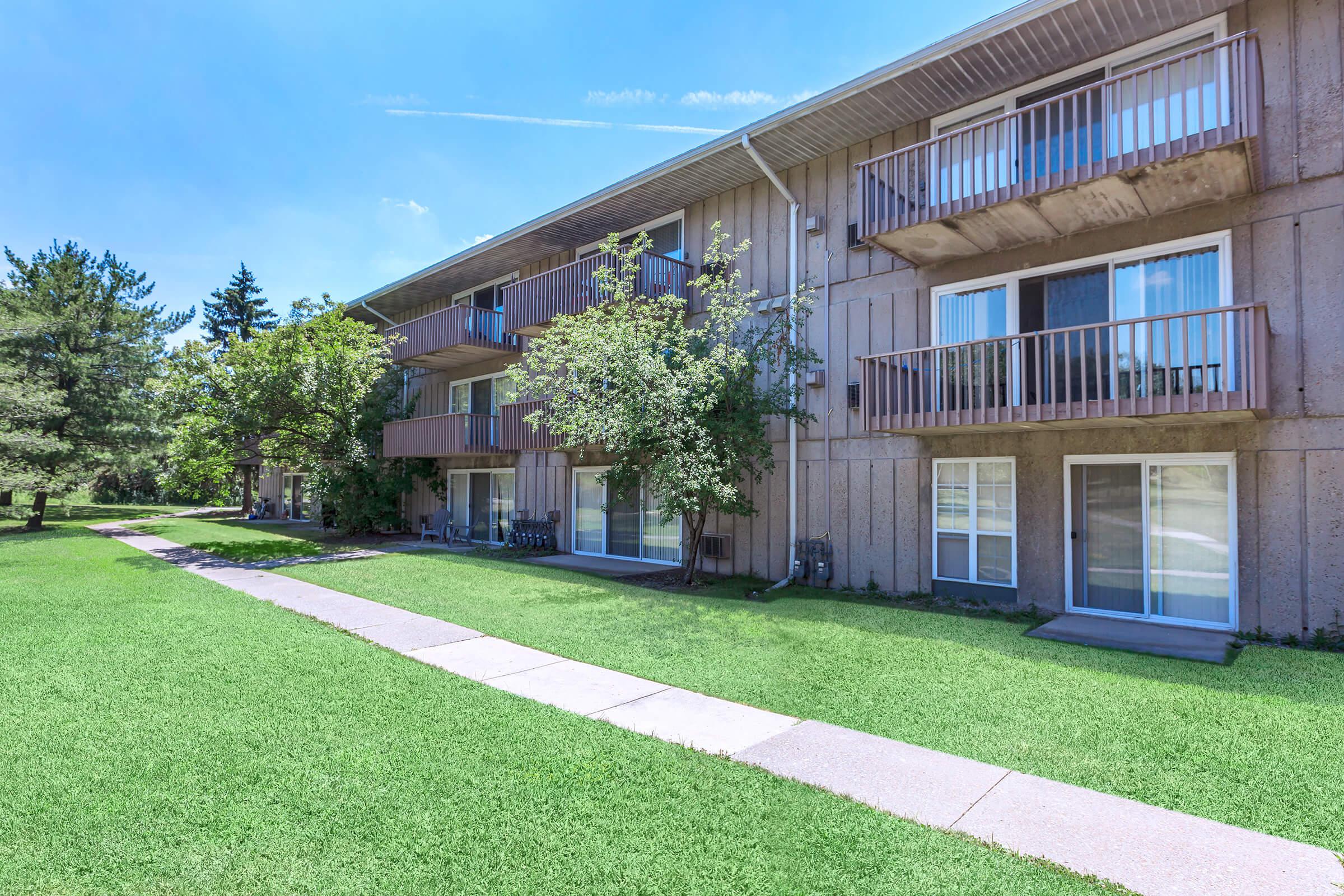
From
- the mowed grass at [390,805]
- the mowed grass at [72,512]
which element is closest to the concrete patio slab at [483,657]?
the mowed grass at [390,805]

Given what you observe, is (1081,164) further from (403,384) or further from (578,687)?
(403,384)

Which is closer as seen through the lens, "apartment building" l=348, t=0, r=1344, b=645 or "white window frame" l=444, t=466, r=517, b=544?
"apartment building" l=348, t=0, r=1344, b=645

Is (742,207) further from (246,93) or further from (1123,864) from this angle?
(246,93)

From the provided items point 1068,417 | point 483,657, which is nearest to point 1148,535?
point 1068,417

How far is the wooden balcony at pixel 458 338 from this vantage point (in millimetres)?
16344

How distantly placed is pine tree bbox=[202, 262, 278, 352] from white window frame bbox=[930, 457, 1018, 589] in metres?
44.4

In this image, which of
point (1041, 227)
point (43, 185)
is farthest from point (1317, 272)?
point (43, 185)

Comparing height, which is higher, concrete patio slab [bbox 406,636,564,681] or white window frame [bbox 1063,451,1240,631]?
white window frame [bbox 1063,451,1240,631]

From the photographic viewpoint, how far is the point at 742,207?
1229 centimetres

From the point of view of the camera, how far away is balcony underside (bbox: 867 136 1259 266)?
7.04 metres

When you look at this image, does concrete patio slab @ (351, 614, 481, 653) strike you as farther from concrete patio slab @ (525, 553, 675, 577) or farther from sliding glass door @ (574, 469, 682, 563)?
sliding glass door @ (574, 469, 682, 563)

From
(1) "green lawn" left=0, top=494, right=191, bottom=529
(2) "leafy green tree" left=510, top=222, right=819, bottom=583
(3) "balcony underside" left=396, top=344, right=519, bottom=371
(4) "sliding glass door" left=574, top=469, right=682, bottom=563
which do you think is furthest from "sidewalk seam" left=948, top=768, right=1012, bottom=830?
(1) "green lawn" left=0, top=494, right=191, bottom=529

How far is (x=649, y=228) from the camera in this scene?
14195 millimetres

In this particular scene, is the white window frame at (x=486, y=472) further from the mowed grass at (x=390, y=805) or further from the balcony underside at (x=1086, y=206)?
the mowed grass at (x=390, y=805)
